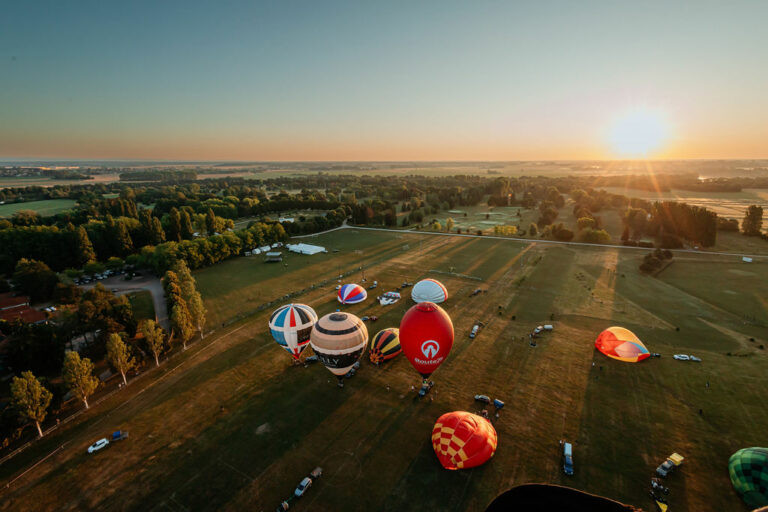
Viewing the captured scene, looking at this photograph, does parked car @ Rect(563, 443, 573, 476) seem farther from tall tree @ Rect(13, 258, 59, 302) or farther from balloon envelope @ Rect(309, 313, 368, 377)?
tall tree @ Rect(13, 258, 59, 302)

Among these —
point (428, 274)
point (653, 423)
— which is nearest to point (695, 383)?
point (653, 423)

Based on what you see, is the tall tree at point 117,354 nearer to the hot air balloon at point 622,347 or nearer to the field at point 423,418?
the field at point 423,418

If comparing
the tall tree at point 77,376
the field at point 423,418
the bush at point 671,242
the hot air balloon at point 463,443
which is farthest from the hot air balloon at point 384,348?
the bush at point 671,242

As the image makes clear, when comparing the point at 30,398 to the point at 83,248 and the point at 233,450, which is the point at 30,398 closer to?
the point at 233,450

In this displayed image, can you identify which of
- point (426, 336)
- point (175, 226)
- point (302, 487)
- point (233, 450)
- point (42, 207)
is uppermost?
point (426, 336)

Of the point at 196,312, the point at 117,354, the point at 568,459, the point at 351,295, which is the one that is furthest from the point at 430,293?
the point at 117,354

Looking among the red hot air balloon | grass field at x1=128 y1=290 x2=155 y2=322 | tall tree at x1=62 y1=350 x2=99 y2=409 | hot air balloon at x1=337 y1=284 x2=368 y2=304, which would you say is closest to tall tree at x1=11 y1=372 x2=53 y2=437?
tall tree at x1=62 y1=350 x2=99 y2=409

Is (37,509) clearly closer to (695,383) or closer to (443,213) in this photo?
(695,383)
